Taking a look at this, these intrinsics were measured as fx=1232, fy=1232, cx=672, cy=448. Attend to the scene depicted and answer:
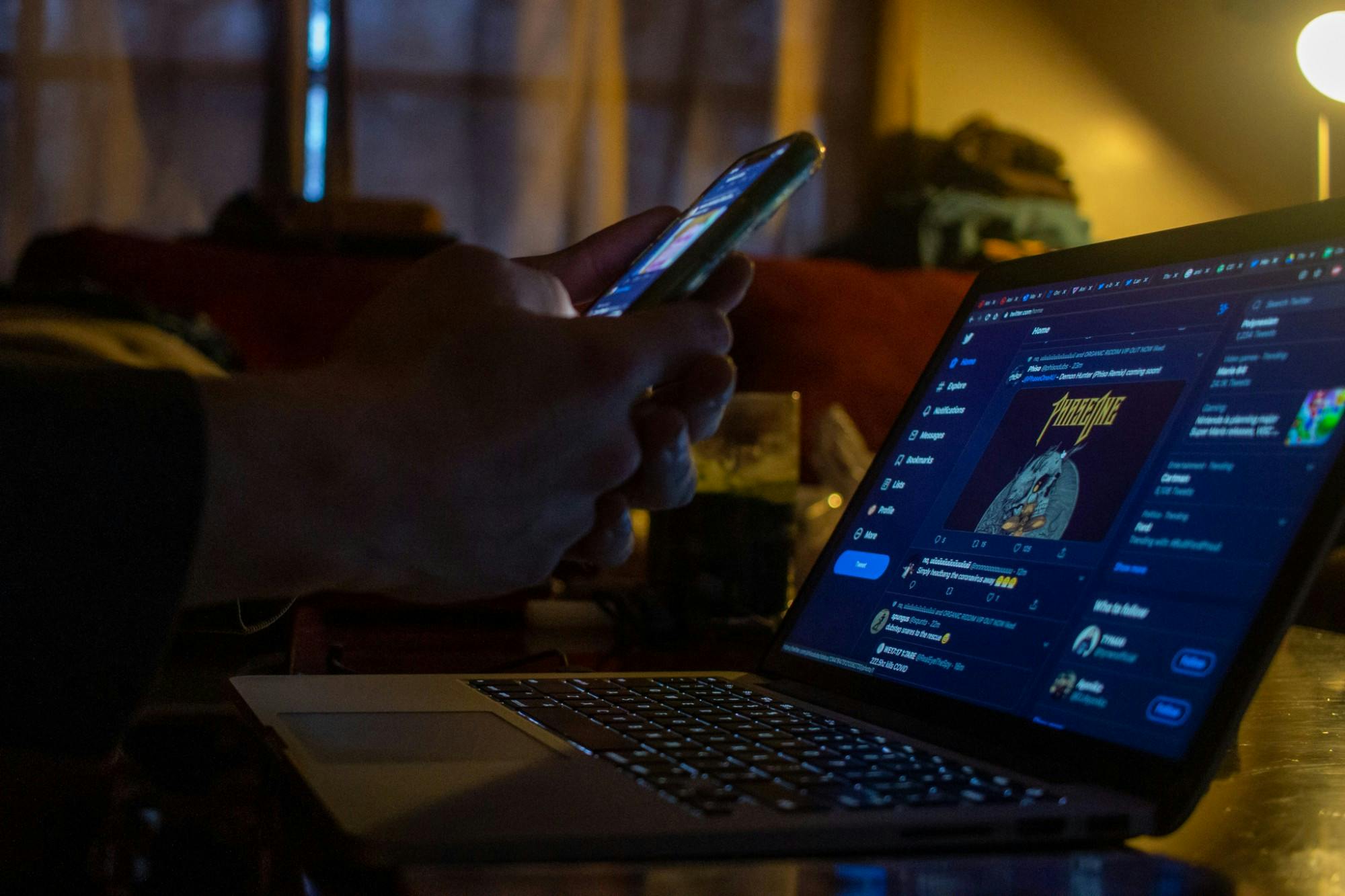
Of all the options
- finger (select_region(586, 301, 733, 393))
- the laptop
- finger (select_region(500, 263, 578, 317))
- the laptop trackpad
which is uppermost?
finger (select_region(500, 263, 578, 317))

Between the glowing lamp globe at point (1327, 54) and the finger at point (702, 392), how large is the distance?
1589 mm

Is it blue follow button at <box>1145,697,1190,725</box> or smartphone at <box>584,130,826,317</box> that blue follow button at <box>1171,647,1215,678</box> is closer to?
blue follow button at <box>1145,697,1190,725</box>

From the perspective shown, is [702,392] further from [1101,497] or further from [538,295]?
[1101,497]

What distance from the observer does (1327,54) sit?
177 centimetres

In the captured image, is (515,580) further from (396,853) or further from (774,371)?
(774,371)

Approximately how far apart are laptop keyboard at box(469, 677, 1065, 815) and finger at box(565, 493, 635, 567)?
2.8 inches

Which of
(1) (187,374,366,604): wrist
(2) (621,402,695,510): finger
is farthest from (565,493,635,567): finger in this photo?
(1) (187,374,366,604): wrist

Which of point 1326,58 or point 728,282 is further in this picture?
point 1326,58

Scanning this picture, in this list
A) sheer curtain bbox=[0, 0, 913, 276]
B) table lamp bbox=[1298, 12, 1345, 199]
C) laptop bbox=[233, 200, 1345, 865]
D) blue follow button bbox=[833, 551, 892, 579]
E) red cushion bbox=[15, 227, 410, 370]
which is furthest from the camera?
sheer curtain bbox=[0, 0, 913, 276]

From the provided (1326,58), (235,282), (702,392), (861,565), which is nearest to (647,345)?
(702,392)

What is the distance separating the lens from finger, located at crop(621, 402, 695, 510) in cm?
54

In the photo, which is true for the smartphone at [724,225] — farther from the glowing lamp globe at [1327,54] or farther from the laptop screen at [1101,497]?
the glowing lamp globe at [1327,54]

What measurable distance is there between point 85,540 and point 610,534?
0.23m

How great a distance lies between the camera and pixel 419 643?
928 mm
